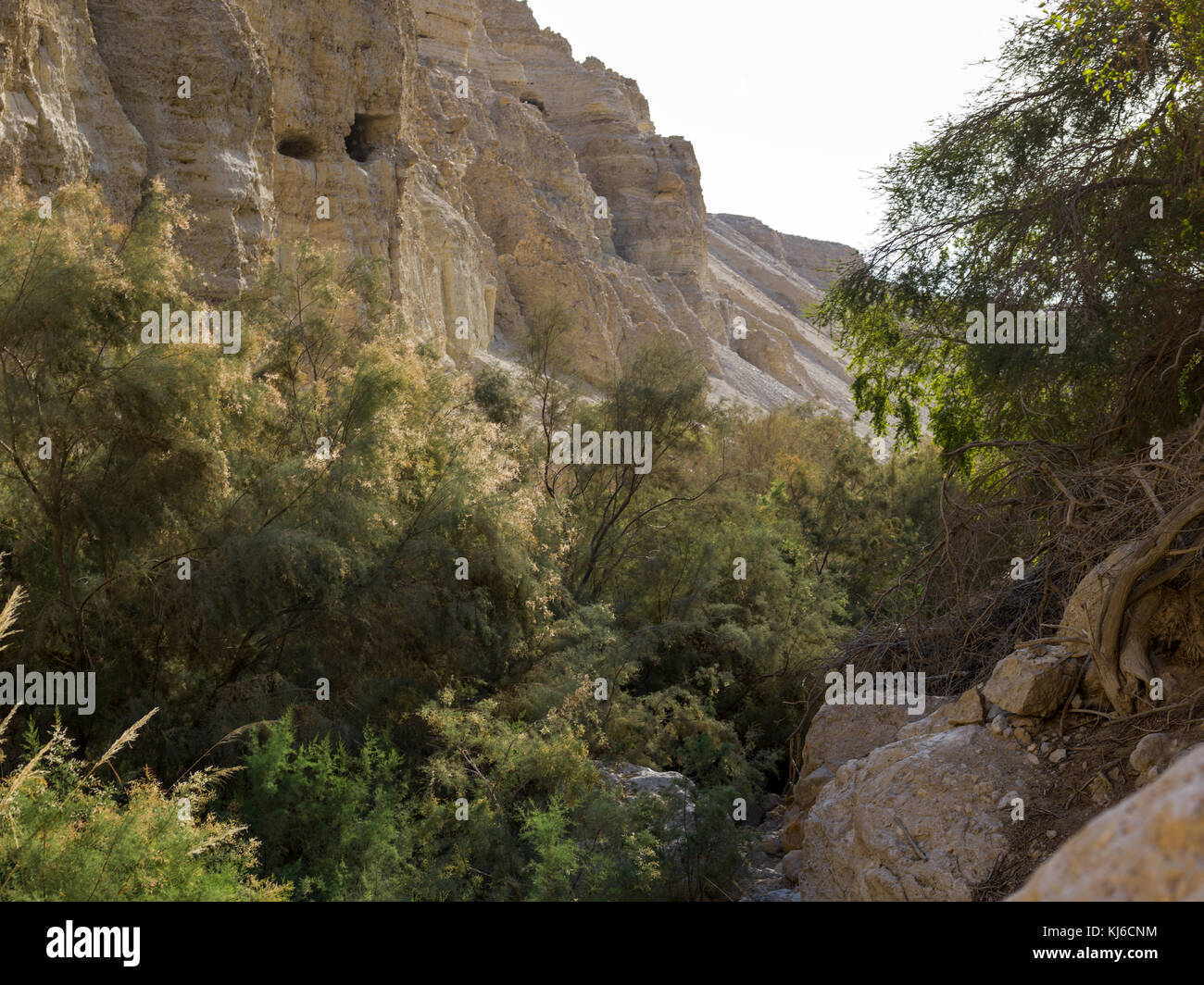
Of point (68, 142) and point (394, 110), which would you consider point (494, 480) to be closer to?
point (68, 142)

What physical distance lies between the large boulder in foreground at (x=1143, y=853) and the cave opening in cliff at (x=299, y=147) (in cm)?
2673

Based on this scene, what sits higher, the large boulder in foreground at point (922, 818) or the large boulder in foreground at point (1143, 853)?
the large boulder in foreground at point (1143, 853)

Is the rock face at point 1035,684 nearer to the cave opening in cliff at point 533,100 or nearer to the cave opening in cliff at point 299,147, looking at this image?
the cave opening in cliff at point 299,147

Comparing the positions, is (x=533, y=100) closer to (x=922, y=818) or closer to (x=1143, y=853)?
(x=922, y=818)

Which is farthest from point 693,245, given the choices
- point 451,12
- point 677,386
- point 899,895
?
point 899,895

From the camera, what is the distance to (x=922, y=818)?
595cm

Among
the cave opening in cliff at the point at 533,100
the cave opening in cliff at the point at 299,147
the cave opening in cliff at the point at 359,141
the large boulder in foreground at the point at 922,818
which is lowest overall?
the large boulder in foreground at the point at 922,818

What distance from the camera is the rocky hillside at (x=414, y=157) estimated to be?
1678 cm

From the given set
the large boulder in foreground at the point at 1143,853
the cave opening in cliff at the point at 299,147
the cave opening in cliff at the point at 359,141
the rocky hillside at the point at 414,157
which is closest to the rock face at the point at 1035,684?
the large boulder in foreground at the point at 1143,853

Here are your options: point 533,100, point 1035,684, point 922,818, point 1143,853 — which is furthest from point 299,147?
point 533,100

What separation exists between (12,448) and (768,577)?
10890 millimetres

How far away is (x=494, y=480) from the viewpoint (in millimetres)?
11648

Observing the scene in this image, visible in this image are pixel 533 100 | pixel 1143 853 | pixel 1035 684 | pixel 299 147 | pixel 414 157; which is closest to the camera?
pixel 1143 853

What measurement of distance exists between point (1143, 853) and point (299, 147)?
89.6 feet
